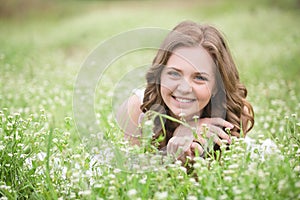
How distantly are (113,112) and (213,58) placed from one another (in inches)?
59.9

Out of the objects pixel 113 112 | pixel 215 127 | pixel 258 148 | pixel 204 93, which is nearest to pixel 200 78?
pixel 204 93

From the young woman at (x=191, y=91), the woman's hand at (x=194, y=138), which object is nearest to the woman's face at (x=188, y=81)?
the young woman at (x=191, y=91)

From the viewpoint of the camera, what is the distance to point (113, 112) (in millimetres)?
4105

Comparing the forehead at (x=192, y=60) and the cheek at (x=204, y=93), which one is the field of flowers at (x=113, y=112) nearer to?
the cheek at (x=204, y=93)

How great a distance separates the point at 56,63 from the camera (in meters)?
7.12

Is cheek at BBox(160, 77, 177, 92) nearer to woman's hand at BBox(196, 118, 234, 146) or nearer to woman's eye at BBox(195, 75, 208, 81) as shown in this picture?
woman's eye at BBox(195, 75, 208, 81)

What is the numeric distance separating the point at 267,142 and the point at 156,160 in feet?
5.52

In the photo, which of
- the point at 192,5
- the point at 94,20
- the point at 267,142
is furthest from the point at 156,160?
the point at 192,5

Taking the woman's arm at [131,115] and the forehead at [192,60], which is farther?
the woman's arm at [131,115]

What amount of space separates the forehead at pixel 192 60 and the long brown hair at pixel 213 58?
34mm

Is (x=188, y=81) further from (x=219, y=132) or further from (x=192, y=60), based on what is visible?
(x=219, y=132)

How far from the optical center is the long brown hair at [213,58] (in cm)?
281

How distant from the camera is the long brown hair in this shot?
9.23 feet

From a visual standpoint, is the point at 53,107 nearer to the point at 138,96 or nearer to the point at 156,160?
the point at 138,96
